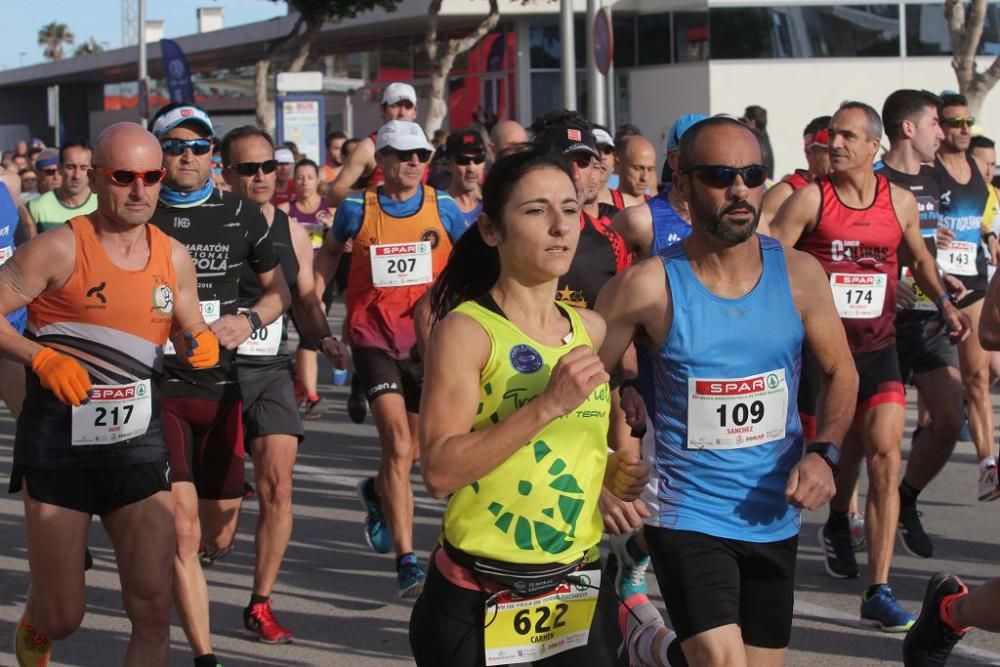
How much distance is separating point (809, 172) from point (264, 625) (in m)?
4.89

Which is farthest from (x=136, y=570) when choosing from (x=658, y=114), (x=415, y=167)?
(x=658, y=114)

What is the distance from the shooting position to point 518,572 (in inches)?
147

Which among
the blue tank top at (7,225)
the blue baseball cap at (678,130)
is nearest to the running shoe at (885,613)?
the blue baseball cap at (678,130)

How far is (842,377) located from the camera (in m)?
4.46

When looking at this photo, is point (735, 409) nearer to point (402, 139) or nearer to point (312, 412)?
point (402, 139)

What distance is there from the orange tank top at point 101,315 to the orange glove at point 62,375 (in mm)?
204

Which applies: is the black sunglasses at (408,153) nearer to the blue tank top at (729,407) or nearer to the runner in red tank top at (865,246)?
the runner in red tank top at (865,246)

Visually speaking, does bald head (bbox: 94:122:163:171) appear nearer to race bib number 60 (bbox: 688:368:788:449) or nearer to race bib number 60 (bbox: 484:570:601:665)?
race bib number 60 (bbox: 688:368:788:449)

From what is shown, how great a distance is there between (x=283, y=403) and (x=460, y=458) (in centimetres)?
316

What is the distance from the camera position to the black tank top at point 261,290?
21.8 feet

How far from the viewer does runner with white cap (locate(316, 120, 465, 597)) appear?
24.3ft

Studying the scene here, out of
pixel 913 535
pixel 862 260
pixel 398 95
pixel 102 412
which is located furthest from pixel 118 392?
pixel 398 95

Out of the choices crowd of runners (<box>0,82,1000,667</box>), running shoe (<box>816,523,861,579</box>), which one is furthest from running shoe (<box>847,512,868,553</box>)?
running shoe (<box>816,523,861,579</box>)

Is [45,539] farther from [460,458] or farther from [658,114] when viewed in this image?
[658,114]
